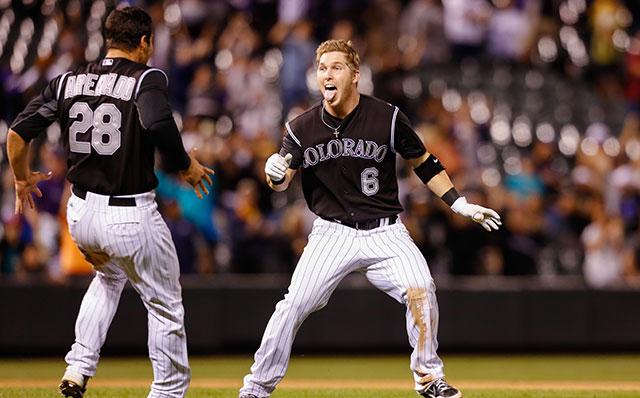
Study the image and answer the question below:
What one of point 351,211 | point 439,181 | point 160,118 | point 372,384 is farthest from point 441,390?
point 372,384

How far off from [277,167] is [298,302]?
0.80 metres

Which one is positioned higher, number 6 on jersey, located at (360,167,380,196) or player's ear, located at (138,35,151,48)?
player's ear, located at (138,35,151,48)

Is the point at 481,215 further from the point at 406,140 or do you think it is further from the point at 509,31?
the point at 509,31

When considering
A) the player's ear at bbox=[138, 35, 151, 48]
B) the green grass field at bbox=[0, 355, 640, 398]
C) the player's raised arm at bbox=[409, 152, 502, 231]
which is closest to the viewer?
the player's ear at bbox=[138, 35, 151, 48]

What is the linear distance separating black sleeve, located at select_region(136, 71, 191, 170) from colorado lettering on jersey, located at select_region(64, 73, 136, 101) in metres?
0.08

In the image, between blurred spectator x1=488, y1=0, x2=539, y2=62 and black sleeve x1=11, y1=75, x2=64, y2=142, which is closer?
black sleeve x1=11, y1=75, x2=64, y2=142

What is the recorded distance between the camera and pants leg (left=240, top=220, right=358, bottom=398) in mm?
5344

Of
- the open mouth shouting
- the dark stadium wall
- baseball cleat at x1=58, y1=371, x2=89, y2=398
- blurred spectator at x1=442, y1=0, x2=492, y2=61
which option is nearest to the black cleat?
baseball cleat at x1=58, y1=371, x2=89, y2=398

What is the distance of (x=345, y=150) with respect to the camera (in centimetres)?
561

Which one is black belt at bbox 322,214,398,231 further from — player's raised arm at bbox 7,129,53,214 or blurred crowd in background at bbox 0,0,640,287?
blurred crowd in background at bbox 0,0,640,287

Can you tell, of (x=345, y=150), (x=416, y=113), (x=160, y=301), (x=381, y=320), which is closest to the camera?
(x=160, y=301)

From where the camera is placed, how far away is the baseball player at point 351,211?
212 inches

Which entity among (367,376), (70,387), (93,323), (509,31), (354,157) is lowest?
(367,376)

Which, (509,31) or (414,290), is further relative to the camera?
(509,31)
